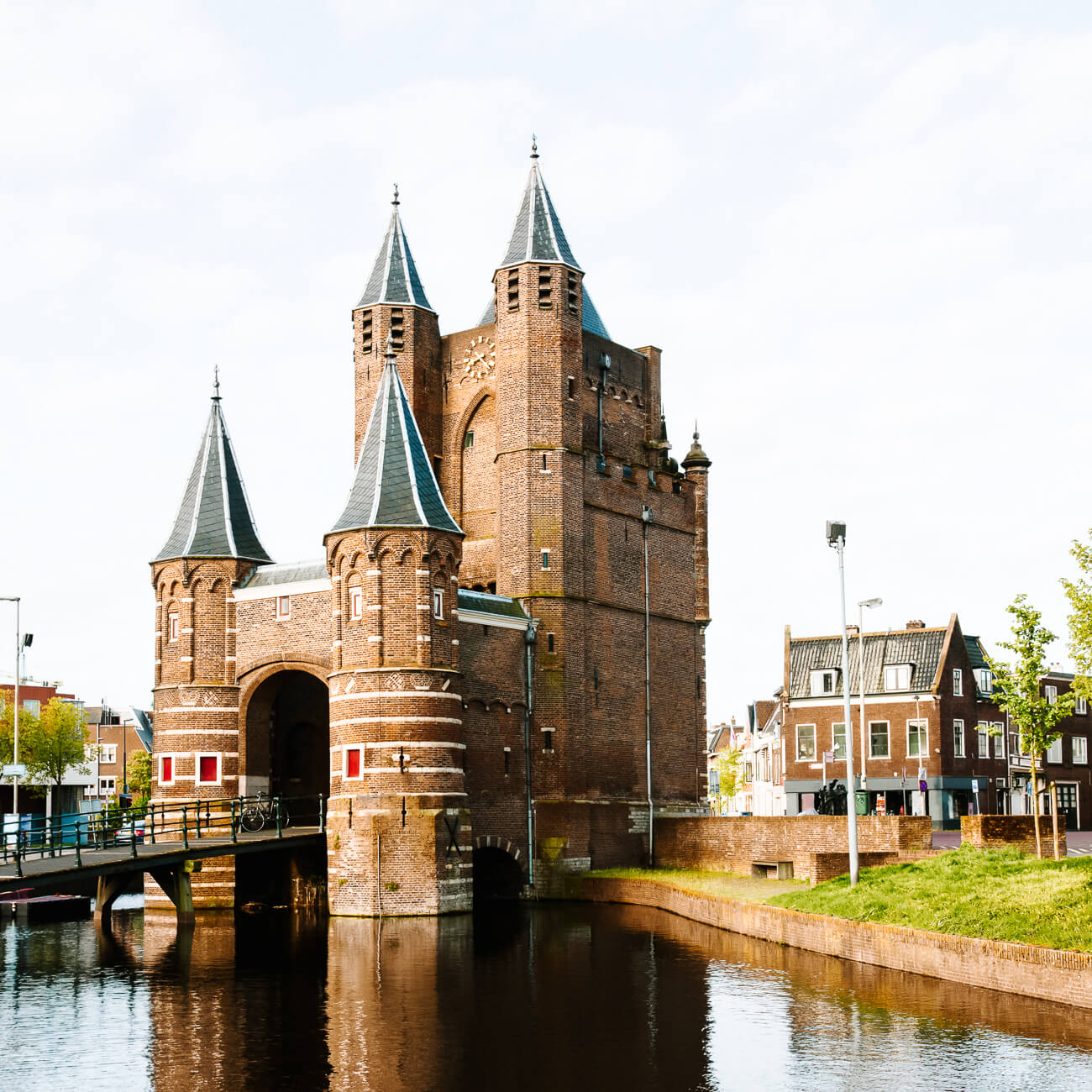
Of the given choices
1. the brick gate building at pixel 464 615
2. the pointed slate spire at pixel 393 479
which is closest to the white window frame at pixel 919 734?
the brick gate building at pixel 464 615

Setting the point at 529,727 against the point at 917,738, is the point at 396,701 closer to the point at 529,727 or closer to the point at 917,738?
the point at 529,727

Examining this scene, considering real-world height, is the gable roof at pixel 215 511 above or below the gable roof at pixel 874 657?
above

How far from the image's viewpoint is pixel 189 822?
4538 centimetres

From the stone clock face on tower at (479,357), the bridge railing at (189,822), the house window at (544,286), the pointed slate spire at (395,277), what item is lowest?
the bridge railing at (189,822)

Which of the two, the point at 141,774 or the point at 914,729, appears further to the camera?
the point at 141,774

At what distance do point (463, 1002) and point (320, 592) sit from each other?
2436 cm

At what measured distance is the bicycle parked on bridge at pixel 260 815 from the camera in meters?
46.1

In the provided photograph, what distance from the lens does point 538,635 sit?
5106cm

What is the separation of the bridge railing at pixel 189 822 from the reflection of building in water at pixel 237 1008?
3.24m

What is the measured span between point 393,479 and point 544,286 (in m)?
11.4

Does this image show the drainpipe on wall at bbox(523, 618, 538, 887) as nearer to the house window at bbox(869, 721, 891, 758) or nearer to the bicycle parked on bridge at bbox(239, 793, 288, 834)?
the bicycle parked on bridge at bbox(239, 793, 288, 834)

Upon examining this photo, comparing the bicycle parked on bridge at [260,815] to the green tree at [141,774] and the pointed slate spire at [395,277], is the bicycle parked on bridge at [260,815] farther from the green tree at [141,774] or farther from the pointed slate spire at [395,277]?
the green tree at [141,774]

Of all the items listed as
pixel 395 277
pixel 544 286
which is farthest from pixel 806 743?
pixel 395 277

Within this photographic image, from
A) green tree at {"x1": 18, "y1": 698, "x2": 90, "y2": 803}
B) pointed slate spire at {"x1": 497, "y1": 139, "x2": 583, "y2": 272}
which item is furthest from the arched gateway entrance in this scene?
green tree at {"x1": 18, "y1": 698, "x2": 90, "y2": 803}
